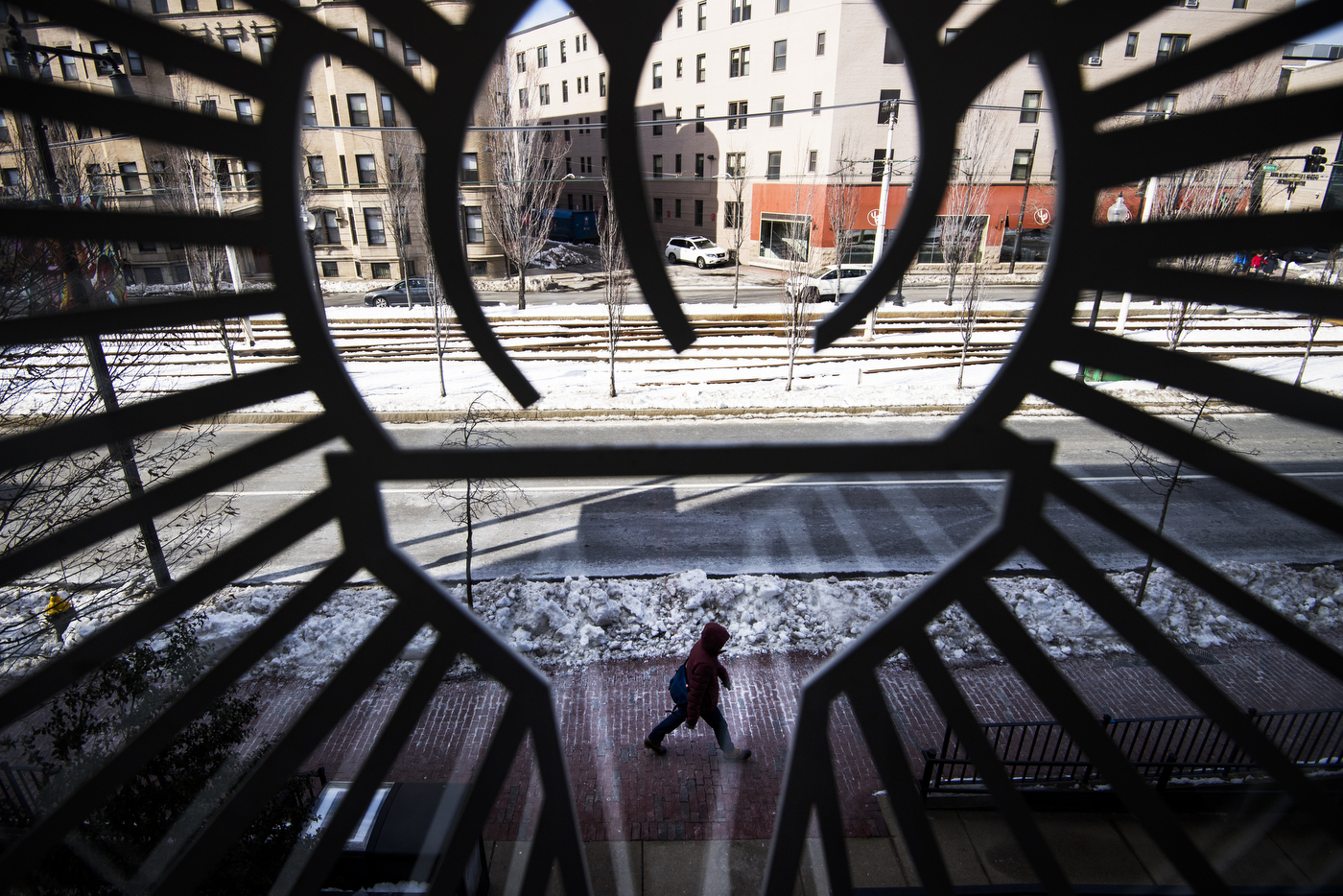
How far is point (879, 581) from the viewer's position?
33.1ft

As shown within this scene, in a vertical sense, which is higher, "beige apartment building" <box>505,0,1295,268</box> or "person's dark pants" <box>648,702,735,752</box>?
"beige apartment building" <box>505,0,1295,268</box>

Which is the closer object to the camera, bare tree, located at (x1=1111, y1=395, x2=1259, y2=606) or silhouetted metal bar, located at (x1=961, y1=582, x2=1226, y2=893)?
silhouetted metal bar, located at (x1=961, y1=582, x2=1226, y2=893)

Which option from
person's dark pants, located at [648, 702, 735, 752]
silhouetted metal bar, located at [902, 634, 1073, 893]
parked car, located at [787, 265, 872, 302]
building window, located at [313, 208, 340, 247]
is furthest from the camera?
building window, located at [313, 208, 340, 247]

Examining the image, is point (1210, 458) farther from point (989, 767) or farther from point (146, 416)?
point (146, 416)

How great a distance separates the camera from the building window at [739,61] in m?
33.0

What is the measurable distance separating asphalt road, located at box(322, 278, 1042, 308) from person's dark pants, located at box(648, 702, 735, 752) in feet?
74.6

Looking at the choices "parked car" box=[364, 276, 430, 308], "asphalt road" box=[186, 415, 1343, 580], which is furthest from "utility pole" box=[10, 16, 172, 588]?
"parked car" box=[364, 276, 430, 308]

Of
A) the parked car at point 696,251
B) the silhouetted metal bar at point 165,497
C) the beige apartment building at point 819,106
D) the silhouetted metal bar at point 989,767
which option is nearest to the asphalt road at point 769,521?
the silhouetted metal bar at point 989,767

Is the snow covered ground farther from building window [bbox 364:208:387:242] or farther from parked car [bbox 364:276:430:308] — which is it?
building window [bbox 364:208:387:242]

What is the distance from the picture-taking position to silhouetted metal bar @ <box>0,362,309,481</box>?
1.92 metres

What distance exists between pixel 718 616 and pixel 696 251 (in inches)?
1161

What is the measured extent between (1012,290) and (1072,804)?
29.8 meters

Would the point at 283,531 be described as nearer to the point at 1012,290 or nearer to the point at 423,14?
the point at 423,14

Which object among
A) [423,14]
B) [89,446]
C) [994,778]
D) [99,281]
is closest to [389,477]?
[89,446]
